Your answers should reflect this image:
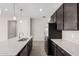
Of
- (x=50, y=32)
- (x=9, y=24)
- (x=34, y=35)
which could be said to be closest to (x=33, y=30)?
(x=34, y=35)

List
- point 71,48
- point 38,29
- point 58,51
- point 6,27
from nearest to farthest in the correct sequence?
point 71,48 < point 58,51 < point 6,27 < point 38,29

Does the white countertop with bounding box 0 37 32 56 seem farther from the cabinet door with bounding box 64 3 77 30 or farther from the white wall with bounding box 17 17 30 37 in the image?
the white wall with bounding box 17 17 30 37

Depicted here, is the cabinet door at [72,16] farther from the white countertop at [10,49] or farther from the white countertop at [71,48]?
the white countertop at [10,49]

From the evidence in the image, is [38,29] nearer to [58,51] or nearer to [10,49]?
[58,51]

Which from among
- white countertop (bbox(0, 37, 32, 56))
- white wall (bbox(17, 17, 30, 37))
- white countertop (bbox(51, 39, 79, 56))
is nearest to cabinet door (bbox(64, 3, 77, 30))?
white countertop (bbox(51, 39, 79, 56))

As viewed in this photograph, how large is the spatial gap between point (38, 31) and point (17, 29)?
2.81m

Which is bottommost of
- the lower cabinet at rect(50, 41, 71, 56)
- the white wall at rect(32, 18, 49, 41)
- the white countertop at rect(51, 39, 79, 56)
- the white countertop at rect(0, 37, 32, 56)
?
the lower cabinet at rect(50, 41, 71, 56)

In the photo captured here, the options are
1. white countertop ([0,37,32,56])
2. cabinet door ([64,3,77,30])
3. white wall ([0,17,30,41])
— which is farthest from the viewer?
white wall ([0,17,30,41])

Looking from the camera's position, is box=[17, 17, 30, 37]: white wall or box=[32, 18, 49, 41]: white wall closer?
box=[17, 17, 30, 37]: white wall

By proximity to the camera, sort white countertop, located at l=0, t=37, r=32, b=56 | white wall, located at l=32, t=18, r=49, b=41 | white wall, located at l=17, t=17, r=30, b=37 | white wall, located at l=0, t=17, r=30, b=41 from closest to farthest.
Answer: white countertop, located at l=0, t=37, r=32, b=56, white wall, located at l=0, t=17, r=30, b=41, white wall, located at l=17, t=17, r=30, b=37, white wall, located at l=32, t=18, r=49, b=41

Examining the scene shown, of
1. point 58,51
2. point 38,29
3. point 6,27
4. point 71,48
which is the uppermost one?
point 6,27

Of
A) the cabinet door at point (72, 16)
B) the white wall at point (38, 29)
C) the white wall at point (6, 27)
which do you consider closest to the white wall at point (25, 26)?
the white wall at point (6, 27)

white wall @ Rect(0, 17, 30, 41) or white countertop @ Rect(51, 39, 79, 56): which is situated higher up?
white wall @ Rect(0, 17, 30, 41)

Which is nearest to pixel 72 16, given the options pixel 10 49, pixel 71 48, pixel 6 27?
pixel 71 48
